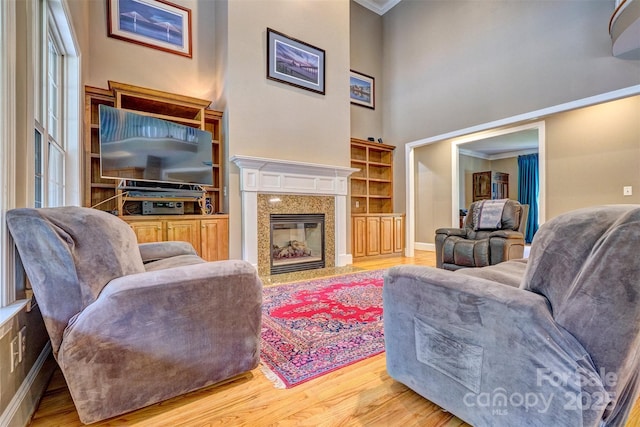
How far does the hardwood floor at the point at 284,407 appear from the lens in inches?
46.7

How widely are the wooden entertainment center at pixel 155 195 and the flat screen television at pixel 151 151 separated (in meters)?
0.18

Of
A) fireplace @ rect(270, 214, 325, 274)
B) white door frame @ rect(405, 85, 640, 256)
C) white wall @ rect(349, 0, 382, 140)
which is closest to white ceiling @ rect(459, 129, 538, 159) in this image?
white door frame @ rect(405, 85, 640, 256)

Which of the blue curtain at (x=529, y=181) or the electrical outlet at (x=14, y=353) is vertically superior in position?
the blue curtain at (x=529, y=181)

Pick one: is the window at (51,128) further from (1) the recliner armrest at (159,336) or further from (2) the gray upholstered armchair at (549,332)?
(2) the gray upholstered armchair at (549,332)

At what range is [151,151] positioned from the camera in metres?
3.32

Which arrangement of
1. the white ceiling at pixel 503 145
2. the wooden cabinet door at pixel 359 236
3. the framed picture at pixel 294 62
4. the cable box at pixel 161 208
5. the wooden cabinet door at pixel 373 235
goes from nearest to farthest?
the cable box at pixel 161 208 < the framed picture at pixel 294 62 < the wooden cabinet door at pixel 359 236 < the wooden cabinet door at pixel 373 235 < the white ceiling at pixel 503 145

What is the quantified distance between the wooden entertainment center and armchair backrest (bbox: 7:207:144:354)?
2132 mm

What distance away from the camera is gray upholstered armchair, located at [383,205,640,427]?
0.75 metres

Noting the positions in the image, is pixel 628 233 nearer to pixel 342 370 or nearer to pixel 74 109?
pixel 342 370

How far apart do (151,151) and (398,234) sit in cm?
426

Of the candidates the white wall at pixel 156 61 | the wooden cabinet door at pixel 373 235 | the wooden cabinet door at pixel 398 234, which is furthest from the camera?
the wooden cabinet door at pixel 398 234

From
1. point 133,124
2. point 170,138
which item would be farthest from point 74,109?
point 170,138

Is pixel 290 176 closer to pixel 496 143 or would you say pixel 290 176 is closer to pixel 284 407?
pixel 284 407

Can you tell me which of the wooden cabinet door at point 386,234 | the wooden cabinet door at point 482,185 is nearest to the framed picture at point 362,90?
the wooden cabinet door at point 386,234
